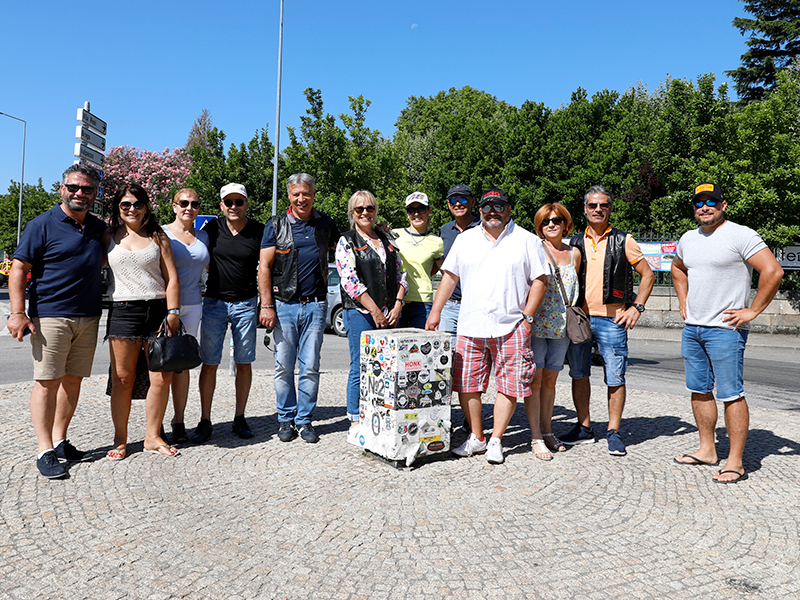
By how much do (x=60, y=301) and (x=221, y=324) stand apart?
1.25 m

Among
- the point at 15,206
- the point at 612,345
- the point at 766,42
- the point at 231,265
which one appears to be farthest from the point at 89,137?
the point at 15,206

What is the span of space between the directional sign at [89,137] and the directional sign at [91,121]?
3.2 inches

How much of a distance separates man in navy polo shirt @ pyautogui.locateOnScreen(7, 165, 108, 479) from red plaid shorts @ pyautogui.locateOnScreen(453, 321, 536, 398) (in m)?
2.69

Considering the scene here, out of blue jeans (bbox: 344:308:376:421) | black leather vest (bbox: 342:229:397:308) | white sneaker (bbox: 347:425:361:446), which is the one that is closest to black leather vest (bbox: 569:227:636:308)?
black leather vest (bbox: 342:229:397:308)

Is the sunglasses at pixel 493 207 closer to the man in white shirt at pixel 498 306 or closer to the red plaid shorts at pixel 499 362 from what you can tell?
the man in white shirt at pixel 498 306

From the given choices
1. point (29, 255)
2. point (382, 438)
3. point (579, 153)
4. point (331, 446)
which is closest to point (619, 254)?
point (382, 438)

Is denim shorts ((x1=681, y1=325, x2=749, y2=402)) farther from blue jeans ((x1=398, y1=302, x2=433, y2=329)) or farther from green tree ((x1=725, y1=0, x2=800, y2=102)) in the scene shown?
green tree ((x1=725, y1=0, x2=800, y2=102))

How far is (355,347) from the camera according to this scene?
5133 mm

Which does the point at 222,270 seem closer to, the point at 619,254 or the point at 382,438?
the point at 382,438

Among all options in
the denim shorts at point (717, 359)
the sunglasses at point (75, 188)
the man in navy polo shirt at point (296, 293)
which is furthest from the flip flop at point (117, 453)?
the denim shorts at point (717, 359)

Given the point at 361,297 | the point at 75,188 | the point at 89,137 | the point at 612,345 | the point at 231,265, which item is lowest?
the point at 612,345

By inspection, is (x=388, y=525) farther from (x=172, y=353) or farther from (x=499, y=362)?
(x=172, y=353)

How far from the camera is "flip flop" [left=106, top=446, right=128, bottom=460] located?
4.53 meters

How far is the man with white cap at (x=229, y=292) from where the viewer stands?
5059mm
